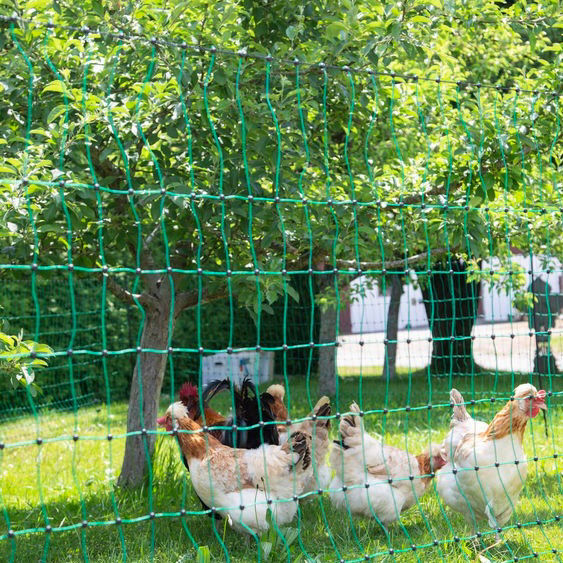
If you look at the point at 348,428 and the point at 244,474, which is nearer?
the point at 244,474

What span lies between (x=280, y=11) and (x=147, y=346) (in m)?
2.09

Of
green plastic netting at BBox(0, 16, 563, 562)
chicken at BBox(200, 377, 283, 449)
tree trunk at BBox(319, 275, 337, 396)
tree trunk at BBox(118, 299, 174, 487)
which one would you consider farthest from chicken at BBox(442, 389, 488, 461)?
tree trunk at BBox(319, 275, 337, 396)

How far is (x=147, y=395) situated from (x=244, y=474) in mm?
1210

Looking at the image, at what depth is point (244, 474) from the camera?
3.87 meters

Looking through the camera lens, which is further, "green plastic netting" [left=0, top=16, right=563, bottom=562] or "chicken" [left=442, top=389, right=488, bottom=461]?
"chicken" [left=442, top=389, right=488, bottom=461]

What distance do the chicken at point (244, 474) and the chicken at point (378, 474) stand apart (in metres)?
0.29

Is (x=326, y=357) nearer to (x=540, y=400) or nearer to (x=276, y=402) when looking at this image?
(x=276, y=402)

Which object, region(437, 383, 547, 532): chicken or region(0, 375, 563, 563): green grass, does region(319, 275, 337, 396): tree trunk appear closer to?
region(0, 375, 563, 563): green grass

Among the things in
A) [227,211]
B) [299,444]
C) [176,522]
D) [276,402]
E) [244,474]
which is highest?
[227,211]

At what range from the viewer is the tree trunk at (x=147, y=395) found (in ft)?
15.6

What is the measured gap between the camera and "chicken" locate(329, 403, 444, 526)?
4230 millimetres

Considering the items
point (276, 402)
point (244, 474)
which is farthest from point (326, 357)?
point (244, 474)

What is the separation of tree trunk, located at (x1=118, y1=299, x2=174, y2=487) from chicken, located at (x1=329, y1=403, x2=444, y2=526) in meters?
1.16

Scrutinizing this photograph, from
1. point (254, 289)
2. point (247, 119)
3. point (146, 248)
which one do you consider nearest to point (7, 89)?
point (247, 119)
